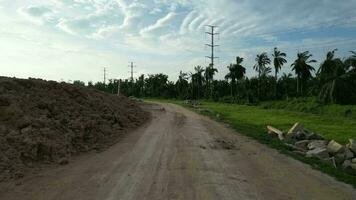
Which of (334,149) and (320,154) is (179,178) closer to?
(320,154)

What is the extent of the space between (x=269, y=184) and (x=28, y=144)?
634cm

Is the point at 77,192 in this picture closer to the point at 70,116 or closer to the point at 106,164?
the point at 106,164

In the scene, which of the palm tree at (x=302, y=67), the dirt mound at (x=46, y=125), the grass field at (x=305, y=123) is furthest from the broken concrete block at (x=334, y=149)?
the palm tree at (x=302, y=67)

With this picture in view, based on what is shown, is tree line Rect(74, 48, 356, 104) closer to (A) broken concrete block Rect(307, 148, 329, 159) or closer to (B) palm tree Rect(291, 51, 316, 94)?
(B) palm tree Rect(291, 51, 316, 94)

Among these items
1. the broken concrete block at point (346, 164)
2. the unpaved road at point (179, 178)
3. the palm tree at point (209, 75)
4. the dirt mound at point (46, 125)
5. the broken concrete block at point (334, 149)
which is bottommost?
the broken concrete block at point (346, 164)

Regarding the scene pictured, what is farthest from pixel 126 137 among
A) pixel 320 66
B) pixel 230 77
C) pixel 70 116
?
pixel 230 77

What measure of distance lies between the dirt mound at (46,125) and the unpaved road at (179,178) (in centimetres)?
73

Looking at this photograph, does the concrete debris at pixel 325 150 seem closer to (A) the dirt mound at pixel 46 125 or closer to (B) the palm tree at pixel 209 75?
(A) the dirt mound at pixel 46 125

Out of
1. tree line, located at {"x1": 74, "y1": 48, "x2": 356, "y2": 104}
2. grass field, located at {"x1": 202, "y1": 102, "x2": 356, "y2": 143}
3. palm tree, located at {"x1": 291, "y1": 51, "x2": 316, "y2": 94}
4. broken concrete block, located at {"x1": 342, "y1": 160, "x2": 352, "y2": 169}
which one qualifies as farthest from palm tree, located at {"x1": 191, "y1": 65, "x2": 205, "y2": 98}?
broken concrete block, located at {"x1": 342, "y1": 160, "x2": 352, "y2": 169}

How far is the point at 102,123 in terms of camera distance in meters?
19.3

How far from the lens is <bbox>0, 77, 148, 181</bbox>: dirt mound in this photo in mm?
11898

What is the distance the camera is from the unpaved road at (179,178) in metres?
9.17

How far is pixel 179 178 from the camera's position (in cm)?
1059

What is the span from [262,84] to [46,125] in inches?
3398
